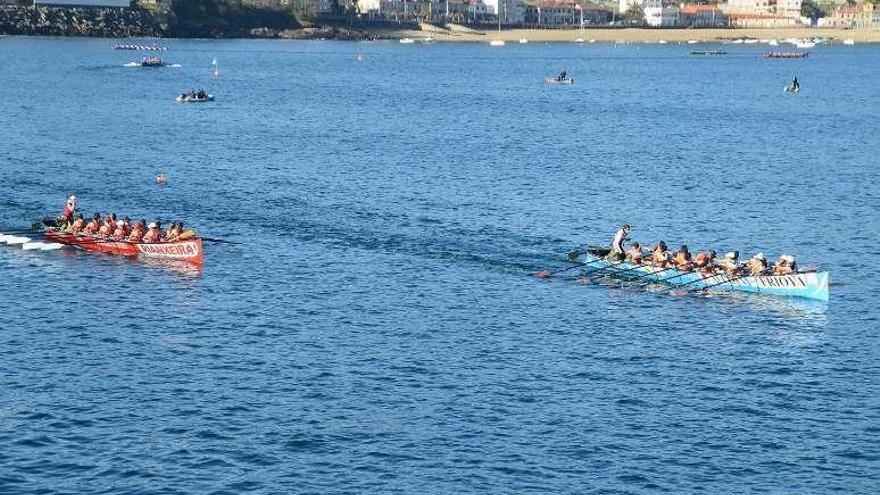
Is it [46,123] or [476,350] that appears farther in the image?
[46,123]

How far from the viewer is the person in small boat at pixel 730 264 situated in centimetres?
6247

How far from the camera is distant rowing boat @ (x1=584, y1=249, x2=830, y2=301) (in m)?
61.0

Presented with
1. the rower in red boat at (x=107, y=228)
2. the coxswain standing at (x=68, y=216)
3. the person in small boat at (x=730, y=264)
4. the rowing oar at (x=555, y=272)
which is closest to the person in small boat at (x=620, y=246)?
the rowing oar at (x=555, y=272)

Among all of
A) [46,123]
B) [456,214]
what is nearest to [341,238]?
[456,214]

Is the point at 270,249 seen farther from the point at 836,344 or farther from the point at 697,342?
the point at 836,344

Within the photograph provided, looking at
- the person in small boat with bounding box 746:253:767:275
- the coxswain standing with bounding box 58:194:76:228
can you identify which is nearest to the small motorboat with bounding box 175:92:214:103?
the coxswain standing with bounding box 58:194:76:228

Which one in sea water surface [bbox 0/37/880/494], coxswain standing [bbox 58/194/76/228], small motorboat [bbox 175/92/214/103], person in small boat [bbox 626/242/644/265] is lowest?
sea water surface [bbox 0/37/880/494]

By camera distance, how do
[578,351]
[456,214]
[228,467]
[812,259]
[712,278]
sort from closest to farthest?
[228,467], [578,351], [712,278], [812,259], [456,214]

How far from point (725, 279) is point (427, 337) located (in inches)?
613

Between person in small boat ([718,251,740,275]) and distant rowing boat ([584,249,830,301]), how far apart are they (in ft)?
0.77

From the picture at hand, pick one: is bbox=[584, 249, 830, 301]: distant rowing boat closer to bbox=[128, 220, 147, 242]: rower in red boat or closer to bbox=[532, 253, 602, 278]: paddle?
bbox=[532, 253, 602, 278]: paddle

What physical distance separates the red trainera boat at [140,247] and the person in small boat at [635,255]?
21.4m

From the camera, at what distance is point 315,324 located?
5819 cm

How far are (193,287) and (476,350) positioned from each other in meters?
16.4
